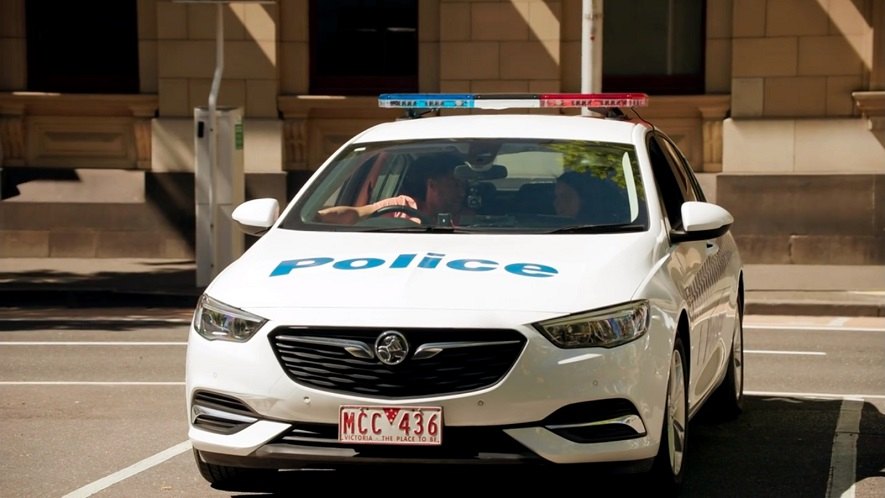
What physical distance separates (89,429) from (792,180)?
38.5 ft

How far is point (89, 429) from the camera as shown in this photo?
8.84m

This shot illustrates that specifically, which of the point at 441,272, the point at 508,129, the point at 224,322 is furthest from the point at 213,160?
the point at 441,272

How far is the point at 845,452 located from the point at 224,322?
3365mm

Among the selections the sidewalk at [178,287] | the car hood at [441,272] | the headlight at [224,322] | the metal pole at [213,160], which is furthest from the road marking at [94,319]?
the headlight at [224,322]

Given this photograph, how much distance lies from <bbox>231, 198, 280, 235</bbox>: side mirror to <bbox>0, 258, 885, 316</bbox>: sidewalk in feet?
27.3

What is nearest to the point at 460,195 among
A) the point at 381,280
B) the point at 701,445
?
the point at 381,280

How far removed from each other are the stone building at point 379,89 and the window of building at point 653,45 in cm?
2

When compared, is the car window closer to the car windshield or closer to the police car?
the car windshield

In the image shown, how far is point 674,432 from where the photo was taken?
6.84 meters

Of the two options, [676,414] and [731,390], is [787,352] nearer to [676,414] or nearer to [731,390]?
[731,390]

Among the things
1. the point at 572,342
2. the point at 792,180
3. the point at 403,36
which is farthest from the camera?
the point at 403,36

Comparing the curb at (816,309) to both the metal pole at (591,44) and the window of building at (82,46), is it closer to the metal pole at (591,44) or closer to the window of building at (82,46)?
the metal pole at (591,44)

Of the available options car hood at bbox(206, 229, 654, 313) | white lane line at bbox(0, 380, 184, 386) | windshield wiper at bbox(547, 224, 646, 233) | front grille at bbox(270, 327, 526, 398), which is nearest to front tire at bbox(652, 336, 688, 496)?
car hood at bbox(206, 229, 654, 313)

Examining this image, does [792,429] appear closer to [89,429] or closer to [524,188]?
[524,188]
